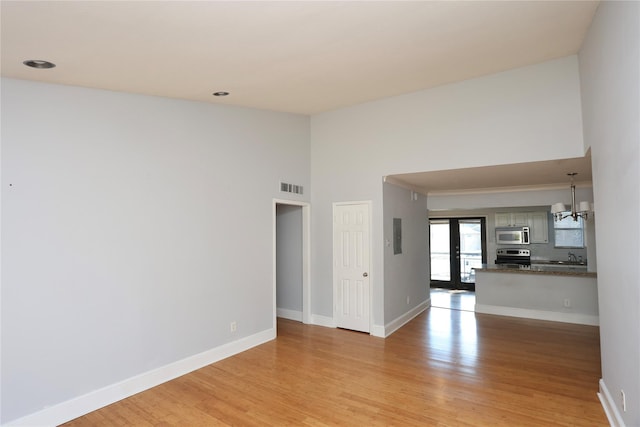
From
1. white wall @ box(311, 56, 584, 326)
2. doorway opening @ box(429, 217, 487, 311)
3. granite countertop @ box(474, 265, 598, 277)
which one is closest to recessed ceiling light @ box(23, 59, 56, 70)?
white wall @ box(311, 56, 584, 326)

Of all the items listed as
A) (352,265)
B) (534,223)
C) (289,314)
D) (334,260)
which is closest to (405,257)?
(352,265)

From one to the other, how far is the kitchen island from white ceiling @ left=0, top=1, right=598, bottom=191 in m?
2.92

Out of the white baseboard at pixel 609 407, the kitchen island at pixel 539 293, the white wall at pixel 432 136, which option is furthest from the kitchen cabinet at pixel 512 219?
the white baseboard at pixel 609 407

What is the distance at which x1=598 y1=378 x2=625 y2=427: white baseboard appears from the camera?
2.75 m

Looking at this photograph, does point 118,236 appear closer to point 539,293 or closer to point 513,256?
point 539,293

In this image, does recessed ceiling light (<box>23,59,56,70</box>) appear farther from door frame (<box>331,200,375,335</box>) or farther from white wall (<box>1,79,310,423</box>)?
door frame (<box>331,200,375,335</box>)

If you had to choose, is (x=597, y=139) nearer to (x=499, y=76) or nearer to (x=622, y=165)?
(x=622, y=165)

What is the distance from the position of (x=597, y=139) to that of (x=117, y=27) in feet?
12.5

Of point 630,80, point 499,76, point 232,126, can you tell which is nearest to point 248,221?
point 232,126

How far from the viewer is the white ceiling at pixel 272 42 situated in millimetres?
2348

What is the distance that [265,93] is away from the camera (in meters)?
4.25

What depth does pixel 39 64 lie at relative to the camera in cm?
276

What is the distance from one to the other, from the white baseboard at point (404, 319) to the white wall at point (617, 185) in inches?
105

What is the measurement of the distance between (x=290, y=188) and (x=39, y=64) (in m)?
3.39
